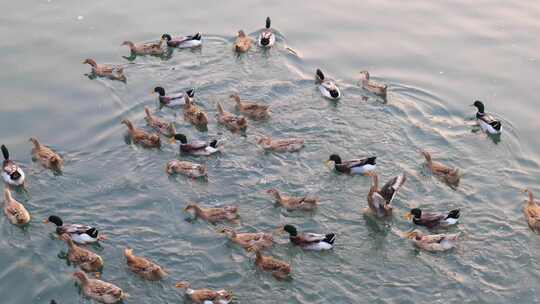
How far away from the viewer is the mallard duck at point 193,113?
67.8ft

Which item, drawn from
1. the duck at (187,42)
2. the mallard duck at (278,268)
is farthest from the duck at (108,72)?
the mallard duck at (278,268)

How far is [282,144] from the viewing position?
1923 cm

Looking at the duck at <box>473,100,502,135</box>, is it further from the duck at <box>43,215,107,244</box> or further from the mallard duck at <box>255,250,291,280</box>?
the duck at <box>43,215,107,244</box>

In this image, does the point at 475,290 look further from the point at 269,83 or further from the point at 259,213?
the point at 269,83

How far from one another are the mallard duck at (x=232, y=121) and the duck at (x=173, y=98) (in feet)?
4.53

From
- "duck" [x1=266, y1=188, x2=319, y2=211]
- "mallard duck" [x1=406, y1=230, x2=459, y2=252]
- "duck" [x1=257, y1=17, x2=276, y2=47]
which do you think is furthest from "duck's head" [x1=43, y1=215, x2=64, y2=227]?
"duck" [x1=257, y1=17, x2=276, y2=47]

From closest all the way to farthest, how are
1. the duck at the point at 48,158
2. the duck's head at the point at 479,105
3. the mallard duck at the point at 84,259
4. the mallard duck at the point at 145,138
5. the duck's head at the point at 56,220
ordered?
the mallard duck at the point at 84,259 → the duck's head at the point at 56,220 → the duck at the point at 48,158 → the mallard duck at the point at 145,138 → the duck's head at the point at 479,105

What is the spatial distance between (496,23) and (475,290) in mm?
13819

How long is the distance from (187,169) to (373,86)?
6505 mm

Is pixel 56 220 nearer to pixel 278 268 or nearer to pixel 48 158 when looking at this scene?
pixel 48 158

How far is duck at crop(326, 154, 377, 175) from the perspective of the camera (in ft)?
61.3

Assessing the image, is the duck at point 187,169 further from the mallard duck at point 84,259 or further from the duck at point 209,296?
the duck at point 209,296

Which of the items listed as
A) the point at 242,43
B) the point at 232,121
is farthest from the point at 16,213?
the point at 242,43

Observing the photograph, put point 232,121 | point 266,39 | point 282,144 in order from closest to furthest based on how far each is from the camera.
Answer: point 282,144 < point 232,121 < point 266,39
